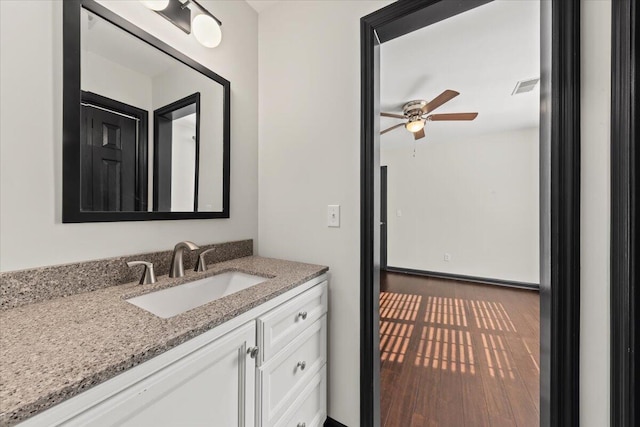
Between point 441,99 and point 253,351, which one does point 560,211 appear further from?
point 441,99

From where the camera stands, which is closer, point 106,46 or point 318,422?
point 106,46

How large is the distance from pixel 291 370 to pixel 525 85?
315cm

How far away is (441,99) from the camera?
235 cm

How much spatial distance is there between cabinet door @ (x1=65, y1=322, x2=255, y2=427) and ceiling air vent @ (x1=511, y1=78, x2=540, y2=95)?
308 cm

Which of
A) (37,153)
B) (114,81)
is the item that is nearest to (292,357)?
(37,153)

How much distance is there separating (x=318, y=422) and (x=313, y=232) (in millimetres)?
950

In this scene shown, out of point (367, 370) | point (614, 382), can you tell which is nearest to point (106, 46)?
point (367, 370)

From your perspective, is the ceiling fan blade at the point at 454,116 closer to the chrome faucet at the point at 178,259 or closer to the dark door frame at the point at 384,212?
the dark door frame at the point at 384,212

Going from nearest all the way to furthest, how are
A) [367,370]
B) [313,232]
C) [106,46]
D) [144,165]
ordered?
1. [106,46]
2. [144,165]
3. [367,370]
4. [313,232]

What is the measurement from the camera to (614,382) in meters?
0.74

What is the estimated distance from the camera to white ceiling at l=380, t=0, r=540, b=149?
1.64 metres

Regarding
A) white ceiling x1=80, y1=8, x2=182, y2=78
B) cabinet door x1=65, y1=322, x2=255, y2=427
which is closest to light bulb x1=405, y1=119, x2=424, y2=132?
white ceiling x1=80, y1=8, x2=182, y2=78

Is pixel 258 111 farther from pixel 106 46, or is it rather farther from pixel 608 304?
pixel 608 304

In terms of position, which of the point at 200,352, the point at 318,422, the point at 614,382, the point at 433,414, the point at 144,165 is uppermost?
the point at 144,165
